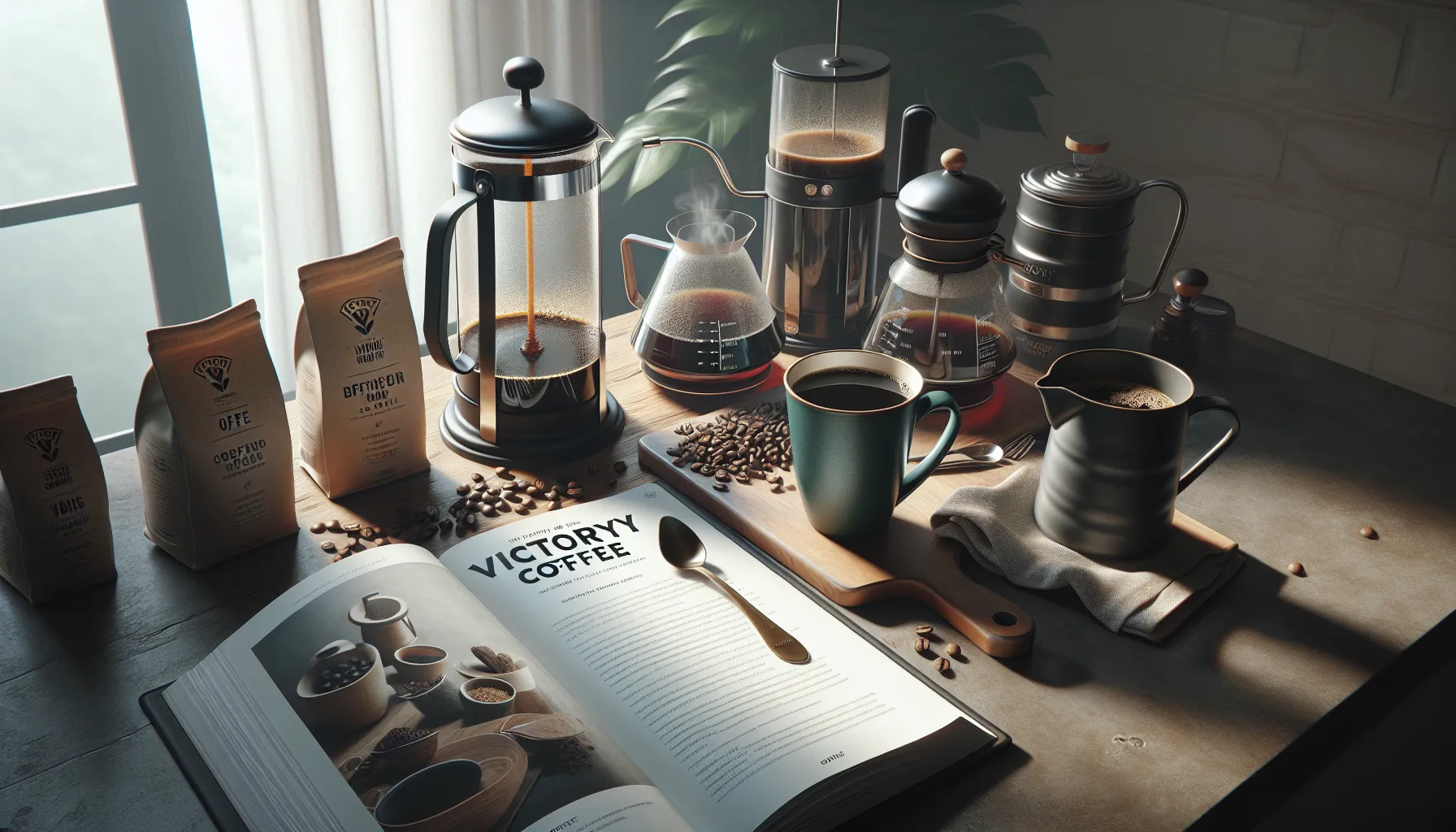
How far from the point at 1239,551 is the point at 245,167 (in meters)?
2.76

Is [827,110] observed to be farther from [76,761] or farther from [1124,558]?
[76,761]

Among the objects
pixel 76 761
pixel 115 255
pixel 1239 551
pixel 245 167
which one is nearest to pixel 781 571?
pixel 1239 551

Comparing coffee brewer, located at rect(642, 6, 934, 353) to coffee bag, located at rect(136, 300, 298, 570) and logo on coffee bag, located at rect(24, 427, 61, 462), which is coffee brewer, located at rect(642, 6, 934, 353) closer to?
coffee bag, located at rect(136, 300, 298, 570)

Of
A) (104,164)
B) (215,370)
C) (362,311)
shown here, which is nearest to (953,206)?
(362,311)

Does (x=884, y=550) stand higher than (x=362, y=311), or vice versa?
(x=362, y=311)

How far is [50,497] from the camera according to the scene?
33.8 inches

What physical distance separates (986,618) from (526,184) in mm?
526

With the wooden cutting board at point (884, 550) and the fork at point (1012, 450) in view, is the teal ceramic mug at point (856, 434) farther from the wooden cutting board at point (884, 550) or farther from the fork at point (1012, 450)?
the fork at point (1012, 450)

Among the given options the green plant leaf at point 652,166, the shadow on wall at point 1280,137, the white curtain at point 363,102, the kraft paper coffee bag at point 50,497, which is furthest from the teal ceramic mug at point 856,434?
the white curtain at point 363,102

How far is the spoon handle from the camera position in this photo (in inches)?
33.7

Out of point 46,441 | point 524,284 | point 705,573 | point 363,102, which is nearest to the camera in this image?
point 46,441

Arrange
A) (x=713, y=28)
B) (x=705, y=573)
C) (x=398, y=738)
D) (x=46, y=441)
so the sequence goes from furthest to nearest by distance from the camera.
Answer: (x=713, y=28)
(x=705, y=573)
(x=46, y=441)
(x=398, y=738)

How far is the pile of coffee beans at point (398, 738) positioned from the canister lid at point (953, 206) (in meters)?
0.66

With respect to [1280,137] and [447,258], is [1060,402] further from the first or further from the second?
[1280,137]
